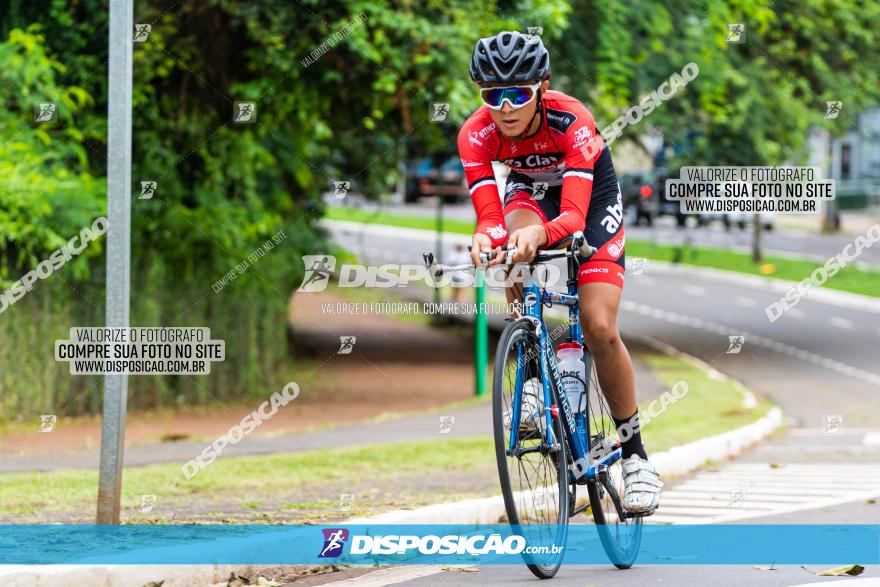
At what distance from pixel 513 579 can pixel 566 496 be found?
0.44 meters

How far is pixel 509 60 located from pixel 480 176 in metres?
0.57

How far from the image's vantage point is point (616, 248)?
6344mm

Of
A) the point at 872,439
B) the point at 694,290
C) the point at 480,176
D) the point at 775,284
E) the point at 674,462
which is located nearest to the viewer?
the point at 480,176

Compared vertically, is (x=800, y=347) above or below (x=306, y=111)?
below

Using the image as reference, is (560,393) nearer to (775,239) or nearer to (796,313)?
(796,313)

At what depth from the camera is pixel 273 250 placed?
19750 millimetres

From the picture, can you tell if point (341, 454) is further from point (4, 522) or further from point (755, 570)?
point (755, 570)

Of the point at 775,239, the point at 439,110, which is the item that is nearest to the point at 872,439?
the point at 439,110

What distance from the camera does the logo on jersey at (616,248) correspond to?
20.7 feet

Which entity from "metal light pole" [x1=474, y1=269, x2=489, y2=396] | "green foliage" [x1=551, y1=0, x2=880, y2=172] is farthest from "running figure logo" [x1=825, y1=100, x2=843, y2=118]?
"metal light pole" [x1=474, y1=269, x2=489, y2=396]

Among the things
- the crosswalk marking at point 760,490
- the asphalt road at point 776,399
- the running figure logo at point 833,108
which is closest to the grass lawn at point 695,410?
the asphalt road at point 776,399

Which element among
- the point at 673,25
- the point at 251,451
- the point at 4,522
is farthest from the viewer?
the point at 673,25

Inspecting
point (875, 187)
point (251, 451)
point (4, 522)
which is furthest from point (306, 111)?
point (875, 187)

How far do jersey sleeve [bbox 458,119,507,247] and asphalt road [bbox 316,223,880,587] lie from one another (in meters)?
1.59
